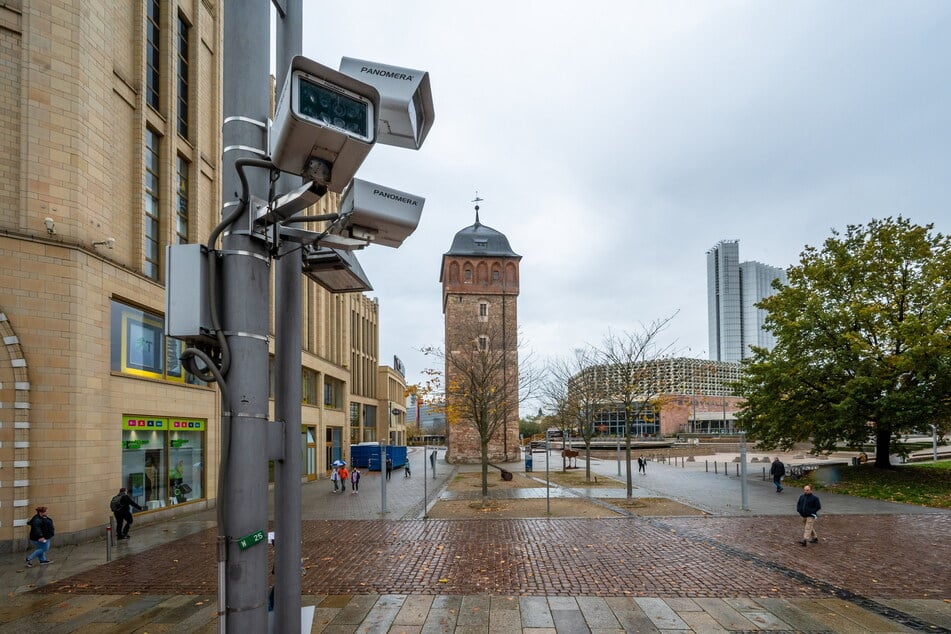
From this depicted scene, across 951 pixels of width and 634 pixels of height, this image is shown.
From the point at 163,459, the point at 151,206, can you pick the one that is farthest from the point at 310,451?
the point at 151,206

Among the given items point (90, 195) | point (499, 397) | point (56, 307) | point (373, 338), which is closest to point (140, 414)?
point (56, 307)

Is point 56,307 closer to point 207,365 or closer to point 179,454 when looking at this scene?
point 179,454

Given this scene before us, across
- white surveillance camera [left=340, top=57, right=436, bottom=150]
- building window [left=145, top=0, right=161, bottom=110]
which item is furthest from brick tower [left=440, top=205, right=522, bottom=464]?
white surveillance camera [left=340, top=57, right=436, bottom=150]

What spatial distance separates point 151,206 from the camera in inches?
790

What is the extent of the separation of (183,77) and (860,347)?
2861cm

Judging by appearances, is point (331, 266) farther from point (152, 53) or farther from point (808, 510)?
point (152, 53)

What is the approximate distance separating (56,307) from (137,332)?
3582 mm

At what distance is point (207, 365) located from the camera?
299 centimetres

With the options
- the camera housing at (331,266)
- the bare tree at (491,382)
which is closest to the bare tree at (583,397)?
the bare tree at (491,382)

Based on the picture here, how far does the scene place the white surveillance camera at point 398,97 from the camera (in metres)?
3.45

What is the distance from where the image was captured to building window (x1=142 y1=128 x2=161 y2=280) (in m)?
19.7

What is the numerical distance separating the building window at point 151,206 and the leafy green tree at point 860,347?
1022 inches

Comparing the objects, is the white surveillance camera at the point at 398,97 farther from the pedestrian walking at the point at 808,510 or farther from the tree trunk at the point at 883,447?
the tree trunk at the point at 883,447

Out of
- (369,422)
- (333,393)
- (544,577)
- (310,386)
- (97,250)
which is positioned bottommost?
(369,422)
